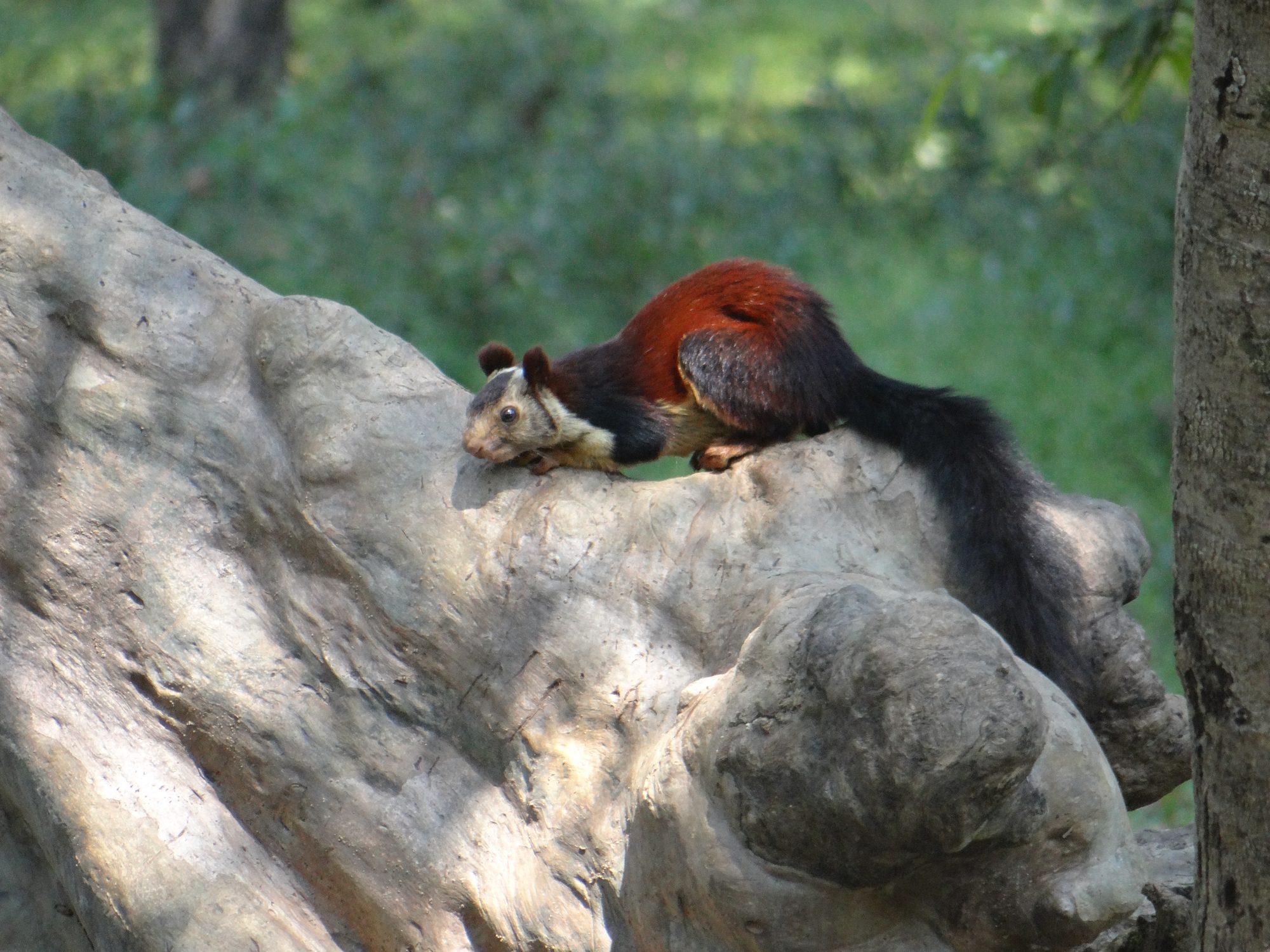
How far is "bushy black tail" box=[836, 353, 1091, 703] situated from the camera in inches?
108

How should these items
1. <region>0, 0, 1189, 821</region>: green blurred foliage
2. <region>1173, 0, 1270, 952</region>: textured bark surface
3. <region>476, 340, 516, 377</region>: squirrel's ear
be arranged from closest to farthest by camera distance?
<region>1173, 0, 1270, 952</region>: textured bark surface, <region>476, 340, 516, 377</region>: squirrel's ear, <region>0, 0, 1189, 821</region>: green blurred foliage

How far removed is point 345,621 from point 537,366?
850 mm

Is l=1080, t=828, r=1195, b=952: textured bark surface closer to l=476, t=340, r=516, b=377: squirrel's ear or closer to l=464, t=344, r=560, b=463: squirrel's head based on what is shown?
l=464, t=344, r=560, b=463: squirrel's head

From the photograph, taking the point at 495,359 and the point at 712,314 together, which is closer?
the point at 712,314

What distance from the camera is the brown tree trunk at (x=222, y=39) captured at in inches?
375

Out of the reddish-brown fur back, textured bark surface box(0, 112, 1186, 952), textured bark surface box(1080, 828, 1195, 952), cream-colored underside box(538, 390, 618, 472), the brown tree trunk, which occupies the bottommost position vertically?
textured bark surface box(1080, 828, 1195, 952)

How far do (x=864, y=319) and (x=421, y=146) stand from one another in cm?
313

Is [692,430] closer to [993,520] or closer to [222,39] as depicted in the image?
[993,520]

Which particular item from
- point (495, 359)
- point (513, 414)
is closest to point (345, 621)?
point (513, 414)

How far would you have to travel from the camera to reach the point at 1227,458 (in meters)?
1.78

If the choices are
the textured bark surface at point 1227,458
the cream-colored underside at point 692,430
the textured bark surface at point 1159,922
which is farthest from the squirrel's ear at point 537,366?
the textured bark surface at point 1227,458

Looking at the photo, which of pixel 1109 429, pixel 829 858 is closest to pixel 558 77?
pixel 1109 429

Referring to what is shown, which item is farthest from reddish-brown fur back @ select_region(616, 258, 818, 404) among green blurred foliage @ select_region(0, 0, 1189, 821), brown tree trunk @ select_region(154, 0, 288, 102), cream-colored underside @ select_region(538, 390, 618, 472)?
brown tree trunk @ select_region(154, 0, 288, 102)

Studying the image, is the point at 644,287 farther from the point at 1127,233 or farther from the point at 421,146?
the point at 1127,233
